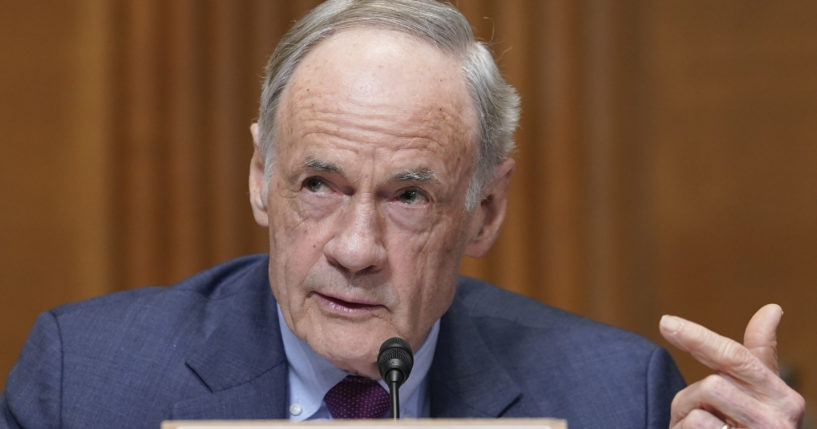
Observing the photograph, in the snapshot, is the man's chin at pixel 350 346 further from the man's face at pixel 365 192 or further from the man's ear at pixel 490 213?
the man's ear at pixel 490 213

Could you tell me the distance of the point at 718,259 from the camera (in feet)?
11.7

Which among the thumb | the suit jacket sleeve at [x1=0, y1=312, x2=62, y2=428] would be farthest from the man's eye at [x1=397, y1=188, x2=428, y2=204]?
the suit jacket sleeve at [x1=0, y1=312, x2=62, y2=428]

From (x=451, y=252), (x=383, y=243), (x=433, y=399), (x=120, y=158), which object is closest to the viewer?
(x=383, y=243)

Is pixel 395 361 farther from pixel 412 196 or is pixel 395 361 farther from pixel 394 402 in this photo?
pixel 412 196

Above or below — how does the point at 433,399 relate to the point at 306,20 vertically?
below

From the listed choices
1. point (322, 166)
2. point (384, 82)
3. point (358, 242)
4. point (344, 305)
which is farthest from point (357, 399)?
point (384, 82)

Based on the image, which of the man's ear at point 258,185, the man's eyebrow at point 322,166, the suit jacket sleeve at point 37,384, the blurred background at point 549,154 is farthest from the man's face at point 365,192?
the blurred background at point 549,154

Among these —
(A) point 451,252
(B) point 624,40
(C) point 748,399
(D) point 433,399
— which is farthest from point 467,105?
(B) point 624,40

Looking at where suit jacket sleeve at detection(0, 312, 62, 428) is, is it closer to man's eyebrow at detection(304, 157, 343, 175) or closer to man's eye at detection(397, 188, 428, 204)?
man's eyebrow at detection(304, 157, 343, 175)

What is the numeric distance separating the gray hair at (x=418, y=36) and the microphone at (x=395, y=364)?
49 cm

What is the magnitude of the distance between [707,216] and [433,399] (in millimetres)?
1629

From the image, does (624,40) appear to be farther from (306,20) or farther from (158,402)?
(158,402)

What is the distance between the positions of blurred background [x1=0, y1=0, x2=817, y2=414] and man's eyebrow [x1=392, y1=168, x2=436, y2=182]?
1.53 meters

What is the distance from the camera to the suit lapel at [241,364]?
2.13 metres
